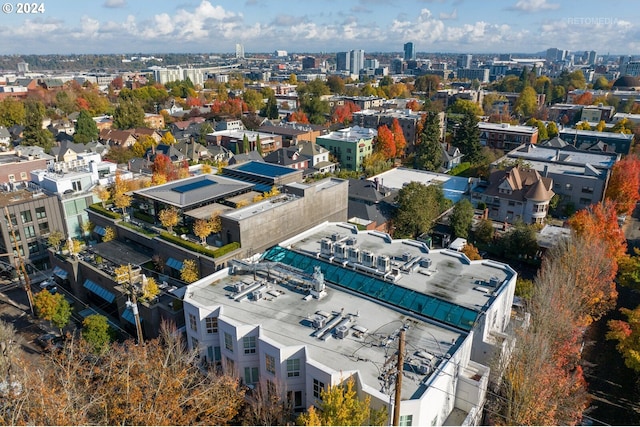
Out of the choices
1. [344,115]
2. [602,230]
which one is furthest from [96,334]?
[344,115]

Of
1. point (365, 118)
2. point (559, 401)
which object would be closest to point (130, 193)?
point (559, 401)

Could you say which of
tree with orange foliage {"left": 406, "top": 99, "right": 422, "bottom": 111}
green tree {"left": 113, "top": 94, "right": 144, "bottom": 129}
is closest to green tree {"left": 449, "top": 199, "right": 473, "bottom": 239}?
tree with orange foliage {"left": 406, "top": 99, "right": 422, "bottom": 111}

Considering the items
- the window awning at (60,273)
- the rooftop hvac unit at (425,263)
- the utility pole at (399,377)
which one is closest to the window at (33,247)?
the window awning at (60,273)

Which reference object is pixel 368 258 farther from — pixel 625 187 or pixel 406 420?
pixel 625 187

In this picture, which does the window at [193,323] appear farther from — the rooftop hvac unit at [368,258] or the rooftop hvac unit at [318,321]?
the rooftop hvac unit at [368,258]

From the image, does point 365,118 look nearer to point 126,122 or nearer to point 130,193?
point 126,122

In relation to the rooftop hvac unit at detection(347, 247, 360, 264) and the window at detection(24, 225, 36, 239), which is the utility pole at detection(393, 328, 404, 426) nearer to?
the rooftop hvac unit at detection(347, 247, 360, 264)
